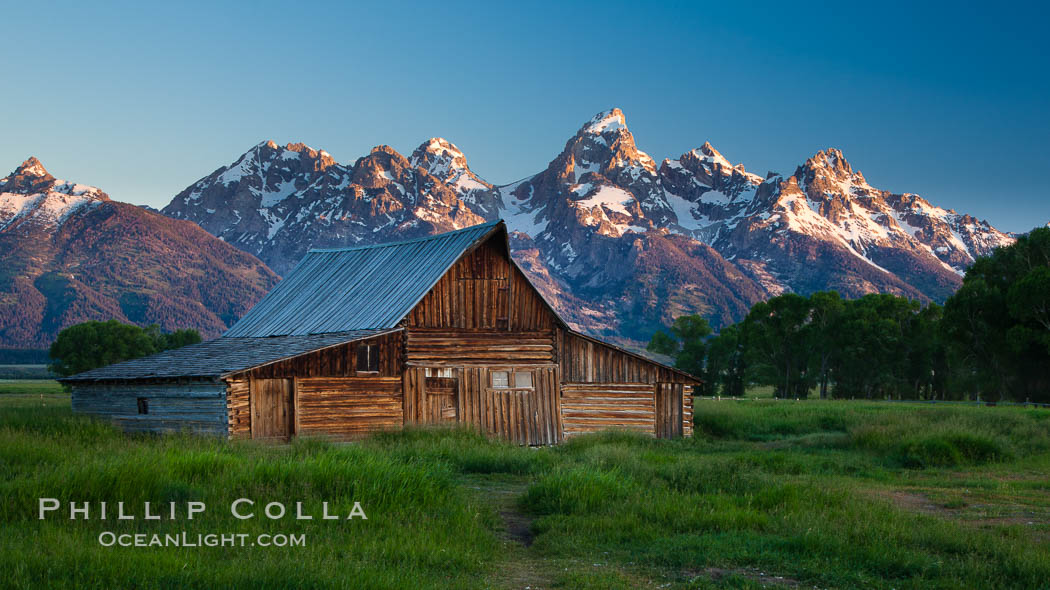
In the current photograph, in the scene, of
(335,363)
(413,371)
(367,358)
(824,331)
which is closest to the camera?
(335,363)

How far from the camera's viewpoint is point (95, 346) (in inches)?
2739

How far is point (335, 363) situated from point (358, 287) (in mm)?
6248

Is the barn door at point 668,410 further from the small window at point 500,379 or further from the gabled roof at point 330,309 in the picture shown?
the small window at point 500,379

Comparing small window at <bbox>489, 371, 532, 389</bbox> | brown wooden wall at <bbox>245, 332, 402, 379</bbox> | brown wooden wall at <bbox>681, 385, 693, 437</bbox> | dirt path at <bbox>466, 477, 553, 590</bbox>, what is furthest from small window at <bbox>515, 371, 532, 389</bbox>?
dirt path at <bbox>466, 477, 553, 590</bbox>

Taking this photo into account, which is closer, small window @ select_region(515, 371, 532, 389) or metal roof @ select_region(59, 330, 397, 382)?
metal roof @ select_region(59, 330, 397, 382)

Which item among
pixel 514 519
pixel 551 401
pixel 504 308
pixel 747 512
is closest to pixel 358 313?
pixel 504 308

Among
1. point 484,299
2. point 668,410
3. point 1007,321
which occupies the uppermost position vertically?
point 484,299

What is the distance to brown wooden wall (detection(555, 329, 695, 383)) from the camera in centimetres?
3052

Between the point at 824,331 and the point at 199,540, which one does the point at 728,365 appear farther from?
the point at 199,540

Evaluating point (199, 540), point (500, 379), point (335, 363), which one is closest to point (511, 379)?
point (500, 379)

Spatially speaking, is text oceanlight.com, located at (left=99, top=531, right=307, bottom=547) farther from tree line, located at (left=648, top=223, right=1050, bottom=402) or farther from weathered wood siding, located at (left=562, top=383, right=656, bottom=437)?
tree line, located at (left=648, top=223, right=1050, bottom=402)

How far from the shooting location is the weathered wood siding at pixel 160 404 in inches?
971

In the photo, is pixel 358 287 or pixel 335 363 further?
pixel 358 287

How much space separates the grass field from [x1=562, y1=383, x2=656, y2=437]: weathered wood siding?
406 inches
